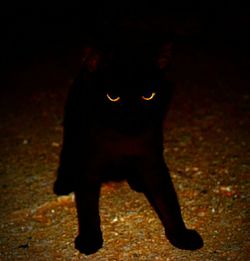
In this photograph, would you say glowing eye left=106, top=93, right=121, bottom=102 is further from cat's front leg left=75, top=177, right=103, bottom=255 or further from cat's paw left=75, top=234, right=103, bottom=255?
cat's paw left=75, top=234, right=103, bottom=255

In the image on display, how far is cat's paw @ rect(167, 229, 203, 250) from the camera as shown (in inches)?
107

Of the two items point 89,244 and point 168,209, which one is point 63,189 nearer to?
point 89,244

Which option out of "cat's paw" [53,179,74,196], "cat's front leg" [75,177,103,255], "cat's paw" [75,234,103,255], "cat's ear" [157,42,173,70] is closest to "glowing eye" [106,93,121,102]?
"cat's ear" [157,42,173,70]

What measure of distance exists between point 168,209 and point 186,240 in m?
0.25

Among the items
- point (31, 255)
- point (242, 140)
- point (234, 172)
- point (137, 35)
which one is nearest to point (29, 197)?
point (31, 255)

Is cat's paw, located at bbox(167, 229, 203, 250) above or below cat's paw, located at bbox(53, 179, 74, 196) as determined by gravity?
above

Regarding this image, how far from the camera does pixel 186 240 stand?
8.95 ft

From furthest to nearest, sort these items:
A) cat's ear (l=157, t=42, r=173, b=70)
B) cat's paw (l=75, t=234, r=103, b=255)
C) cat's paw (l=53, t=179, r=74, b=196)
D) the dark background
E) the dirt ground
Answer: the dark background, cat's paw (l=53, t=179, r=74, b=196), the dirt ground, cat's paw (l=75, t=234, r=103, b=255), cat's ear (l=157, t=42, r=173, b=70)

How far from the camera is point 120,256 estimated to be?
2.72m

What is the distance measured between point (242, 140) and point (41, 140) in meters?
2.04

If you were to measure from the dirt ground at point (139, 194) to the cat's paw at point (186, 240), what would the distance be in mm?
39

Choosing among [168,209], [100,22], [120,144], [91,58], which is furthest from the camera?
[100,22]

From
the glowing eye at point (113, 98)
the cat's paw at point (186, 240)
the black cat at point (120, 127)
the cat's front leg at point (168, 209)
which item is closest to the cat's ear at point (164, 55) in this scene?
the black cat at point (120, 127)

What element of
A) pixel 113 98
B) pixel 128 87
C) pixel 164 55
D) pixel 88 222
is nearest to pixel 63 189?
pixel 88 222
